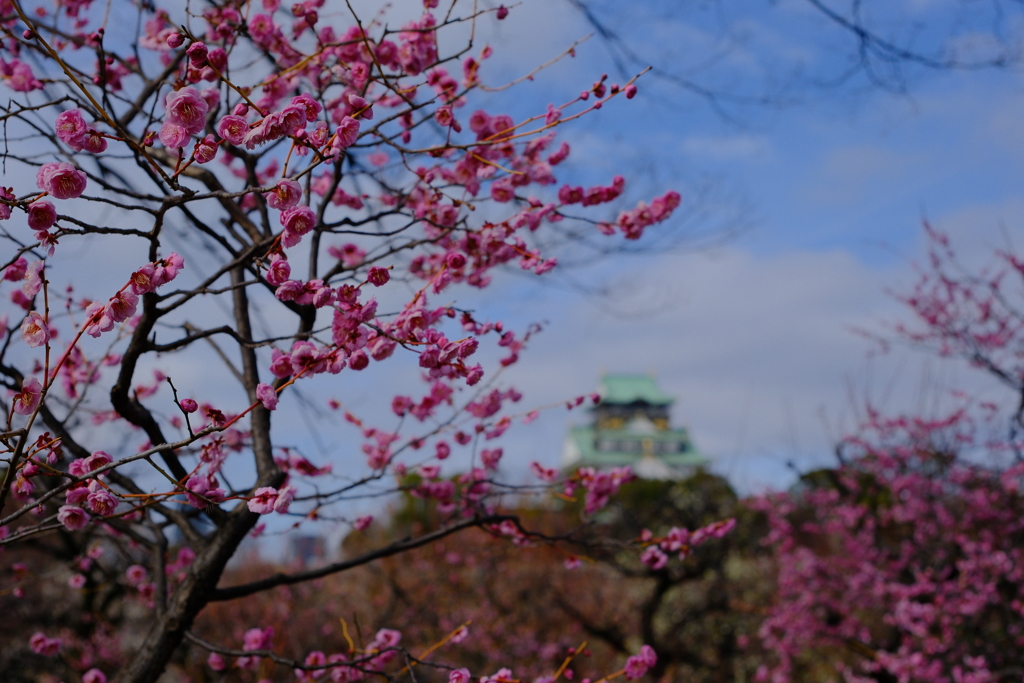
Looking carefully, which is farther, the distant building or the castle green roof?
the castle green roof

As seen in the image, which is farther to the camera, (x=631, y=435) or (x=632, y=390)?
(x=632, y=390)

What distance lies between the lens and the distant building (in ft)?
114

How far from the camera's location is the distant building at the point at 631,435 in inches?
1363

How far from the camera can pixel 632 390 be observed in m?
40.1

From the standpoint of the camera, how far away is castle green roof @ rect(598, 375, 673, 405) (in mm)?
39000

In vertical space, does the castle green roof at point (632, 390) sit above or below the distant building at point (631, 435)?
above

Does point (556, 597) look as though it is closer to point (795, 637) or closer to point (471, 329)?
point (795, 637)

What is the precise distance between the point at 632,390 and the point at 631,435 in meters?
4.24

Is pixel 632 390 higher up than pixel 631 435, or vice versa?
pixel 632 390

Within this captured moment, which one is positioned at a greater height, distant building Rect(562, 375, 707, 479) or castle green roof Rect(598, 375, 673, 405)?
castle green roof Rect(598, 375, 673, 405)

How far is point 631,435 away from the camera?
36344 millimetres

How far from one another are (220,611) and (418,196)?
722cm

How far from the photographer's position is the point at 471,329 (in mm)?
2518

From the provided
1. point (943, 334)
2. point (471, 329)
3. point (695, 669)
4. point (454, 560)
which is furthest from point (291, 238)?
point (695, 669)
